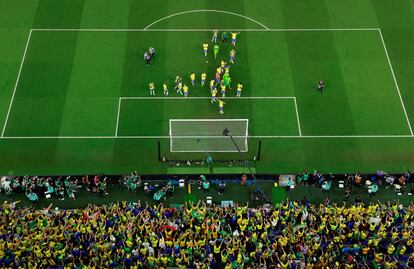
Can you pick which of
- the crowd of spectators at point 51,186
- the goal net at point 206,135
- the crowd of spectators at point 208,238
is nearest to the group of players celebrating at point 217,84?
the goal net at point 206,135

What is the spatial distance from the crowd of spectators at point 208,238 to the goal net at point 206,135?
756 centimetres

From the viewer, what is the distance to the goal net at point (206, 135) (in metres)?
39.7

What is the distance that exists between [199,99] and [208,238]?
14.1 meters

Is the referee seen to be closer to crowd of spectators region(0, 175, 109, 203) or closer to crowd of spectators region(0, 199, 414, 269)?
crowd of spectators region(0, 199, 414, 269)

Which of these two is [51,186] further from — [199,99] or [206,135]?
[199,99]

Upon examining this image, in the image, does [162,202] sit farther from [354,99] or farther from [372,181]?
[354,99]

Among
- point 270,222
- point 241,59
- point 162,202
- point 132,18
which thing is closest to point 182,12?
point 132,18

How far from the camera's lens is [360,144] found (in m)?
40.6

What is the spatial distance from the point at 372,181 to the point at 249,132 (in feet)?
27.5

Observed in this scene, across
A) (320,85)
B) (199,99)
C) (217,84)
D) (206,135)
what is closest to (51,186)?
(206,135)

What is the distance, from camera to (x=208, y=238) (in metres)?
30.8

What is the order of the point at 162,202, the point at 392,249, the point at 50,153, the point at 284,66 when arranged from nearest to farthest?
the point at 392,249
the point at 162,202
the point at 50,153
the point at 284,66

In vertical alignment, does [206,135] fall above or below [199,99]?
below

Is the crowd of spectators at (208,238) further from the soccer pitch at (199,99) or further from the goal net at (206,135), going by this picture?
the goal net at (206,135)
